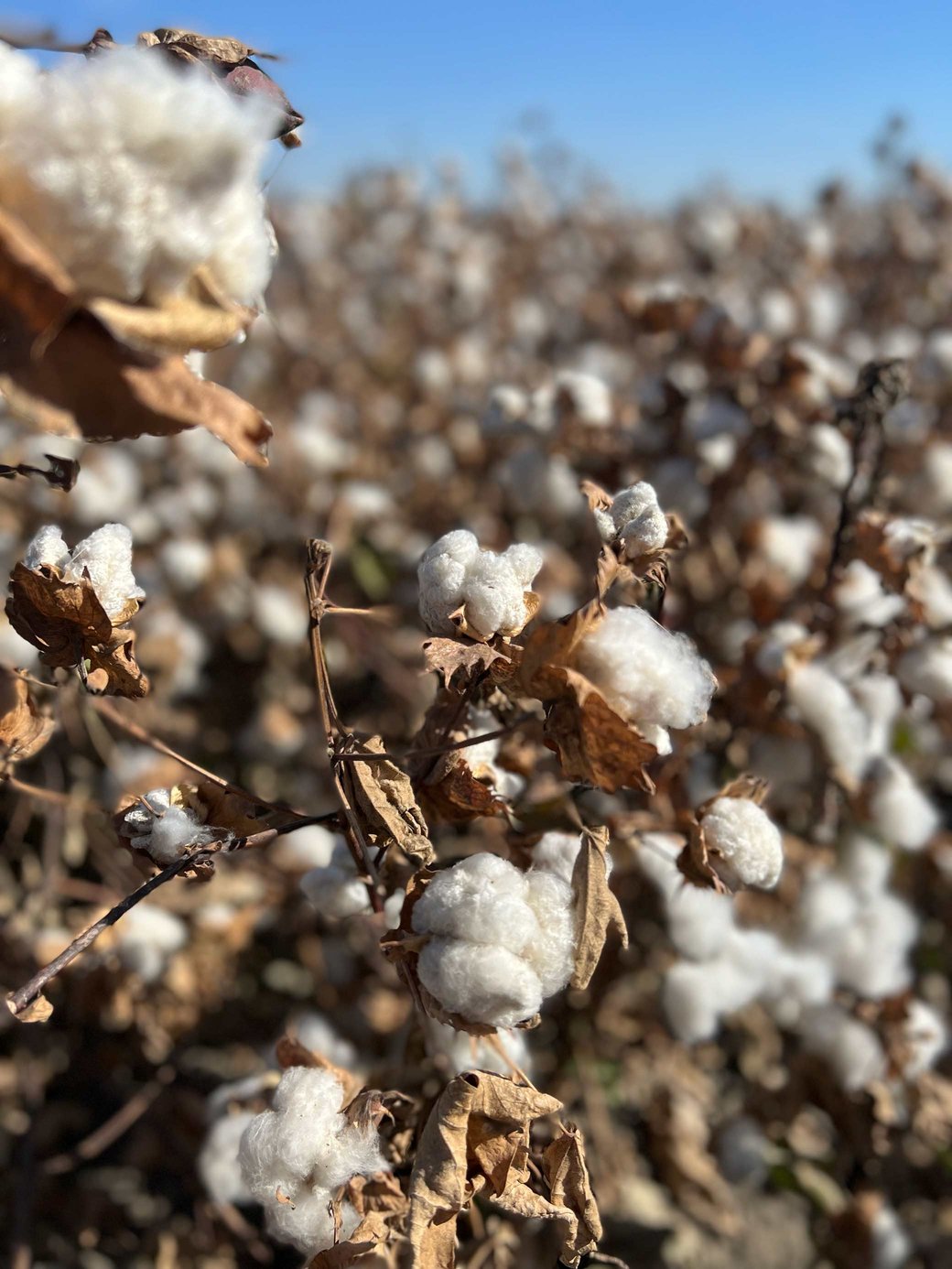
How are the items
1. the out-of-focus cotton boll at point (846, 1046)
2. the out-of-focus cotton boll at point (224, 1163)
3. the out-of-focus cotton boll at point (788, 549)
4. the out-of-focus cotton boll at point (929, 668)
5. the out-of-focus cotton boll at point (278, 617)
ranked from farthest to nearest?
1. the out-of-focus cotton boll at point (278, 617)
2. the out-of-focus cotton boll at point (788, 549)
3. the out-of-focus cotton boll at point (846, 1046)
4. the out-of-focus cotton boll at point (929, 668)
5. the out-of-focus cotton boll at point (224, 1163)

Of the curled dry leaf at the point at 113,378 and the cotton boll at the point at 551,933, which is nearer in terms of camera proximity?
the curled dry leaf at the point at 113,378

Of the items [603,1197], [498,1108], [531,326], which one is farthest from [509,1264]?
[531,326]

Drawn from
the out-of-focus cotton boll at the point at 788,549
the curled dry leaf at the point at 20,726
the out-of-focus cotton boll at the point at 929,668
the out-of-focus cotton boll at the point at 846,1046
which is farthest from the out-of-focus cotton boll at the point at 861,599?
the curled dry leaf at the point at 20,726

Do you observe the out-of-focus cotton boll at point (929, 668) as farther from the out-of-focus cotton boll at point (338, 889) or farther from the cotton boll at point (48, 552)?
the cotton boll at point (48, 552)

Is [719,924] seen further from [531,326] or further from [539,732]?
[531,326]

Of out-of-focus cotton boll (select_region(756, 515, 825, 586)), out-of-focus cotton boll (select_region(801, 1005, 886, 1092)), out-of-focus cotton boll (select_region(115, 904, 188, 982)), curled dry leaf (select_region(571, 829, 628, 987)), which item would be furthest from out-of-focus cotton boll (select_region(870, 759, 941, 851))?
out-of-focus cotton boll (select_region(115, 904, 188, 982))

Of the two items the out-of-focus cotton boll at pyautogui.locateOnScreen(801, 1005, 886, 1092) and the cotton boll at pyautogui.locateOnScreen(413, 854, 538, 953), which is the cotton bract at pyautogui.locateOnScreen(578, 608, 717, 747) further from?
the out-of-focus cotton boll at pyautogui.locateOnScreen(801, 1005, 886, 1092)
